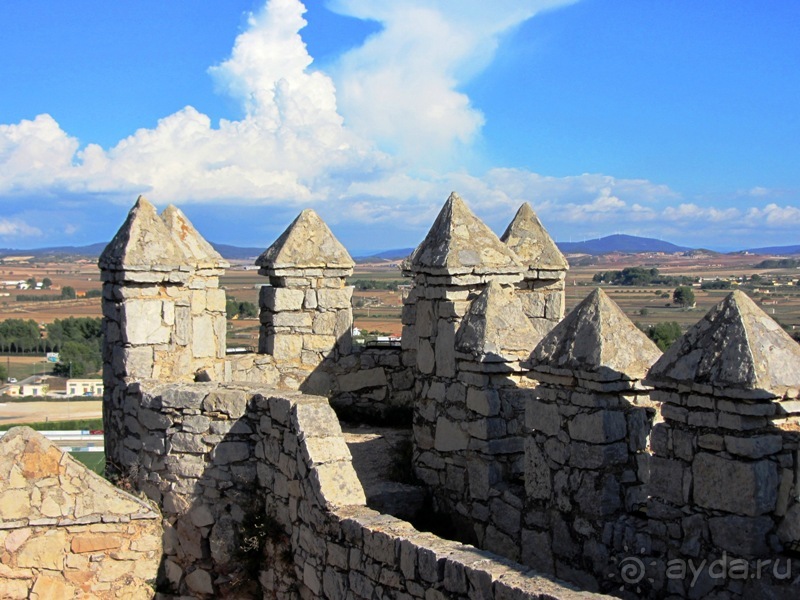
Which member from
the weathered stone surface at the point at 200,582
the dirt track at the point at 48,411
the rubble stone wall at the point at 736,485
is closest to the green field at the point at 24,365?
the dirt track at the point at 48,411

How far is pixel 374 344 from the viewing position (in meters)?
13.4

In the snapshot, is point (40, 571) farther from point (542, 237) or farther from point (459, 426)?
point (542, 237)

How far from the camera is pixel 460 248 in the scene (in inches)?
389

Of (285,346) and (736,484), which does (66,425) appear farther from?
(736,484)

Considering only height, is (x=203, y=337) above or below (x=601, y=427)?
above

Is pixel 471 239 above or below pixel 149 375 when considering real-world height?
above

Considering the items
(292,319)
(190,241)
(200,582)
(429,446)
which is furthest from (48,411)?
(429,446)

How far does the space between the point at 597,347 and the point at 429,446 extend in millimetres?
2879

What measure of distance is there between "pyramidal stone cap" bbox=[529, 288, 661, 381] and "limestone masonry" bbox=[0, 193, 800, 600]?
0.7 inches

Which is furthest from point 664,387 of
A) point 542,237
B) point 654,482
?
point 542,237

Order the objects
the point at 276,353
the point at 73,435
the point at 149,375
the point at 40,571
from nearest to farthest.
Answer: the point at 40,571 < the point at 149,375 < the point at 276,353 < the point at 73,435

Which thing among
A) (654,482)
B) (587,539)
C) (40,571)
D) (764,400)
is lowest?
(40,571)

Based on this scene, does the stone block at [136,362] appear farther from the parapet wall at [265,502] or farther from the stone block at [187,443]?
the stone block at [187,443]

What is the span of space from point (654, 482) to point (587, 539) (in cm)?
95
